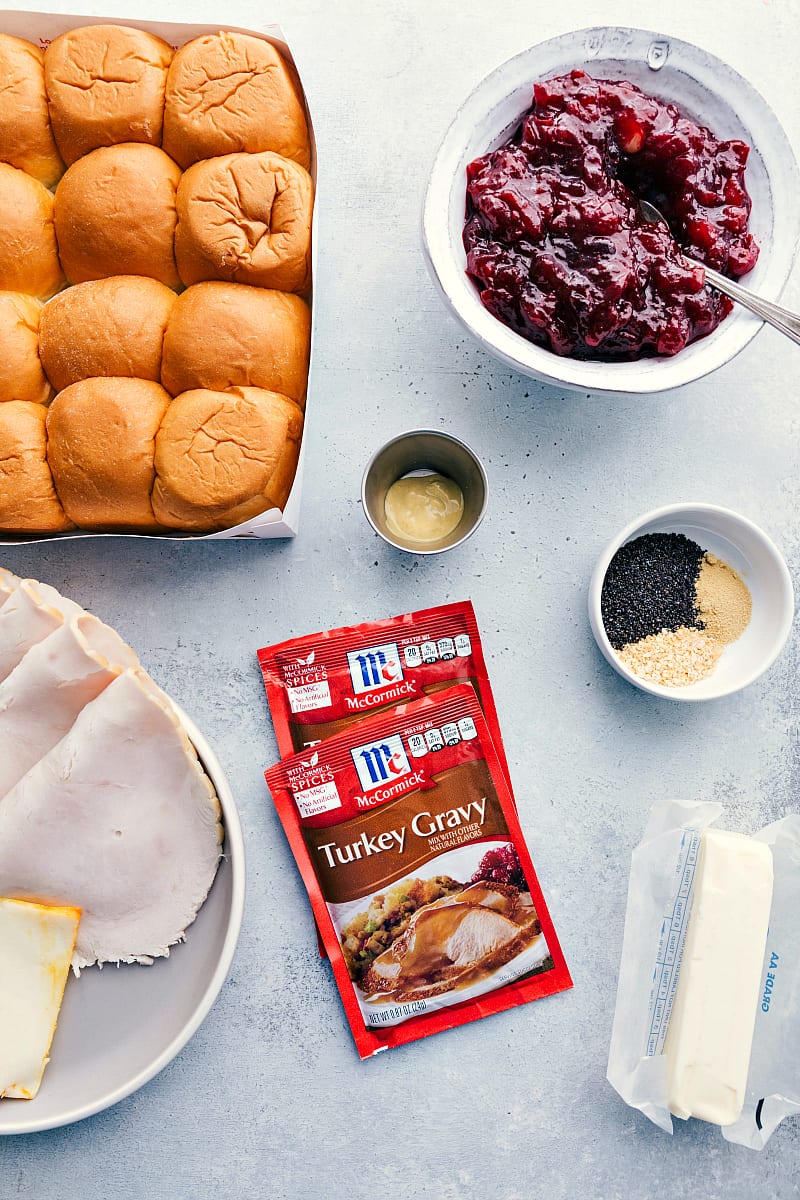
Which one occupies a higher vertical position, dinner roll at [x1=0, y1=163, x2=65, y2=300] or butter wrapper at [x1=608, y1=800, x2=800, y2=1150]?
dinner roll at [x1=0, y1=163, x2=65, y2=300]

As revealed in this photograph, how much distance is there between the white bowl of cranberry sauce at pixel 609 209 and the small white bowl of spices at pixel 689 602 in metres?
0.34

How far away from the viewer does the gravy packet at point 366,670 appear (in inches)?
61.4

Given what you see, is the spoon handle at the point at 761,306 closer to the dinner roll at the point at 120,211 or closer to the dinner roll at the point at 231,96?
the dinner roll at the point at 231,96

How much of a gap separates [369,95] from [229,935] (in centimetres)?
159

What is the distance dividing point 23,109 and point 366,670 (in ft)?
3.73

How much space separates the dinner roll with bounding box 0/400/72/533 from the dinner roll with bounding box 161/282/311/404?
24 cm

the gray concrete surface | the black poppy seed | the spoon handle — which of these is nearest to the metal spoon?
the spoon handle

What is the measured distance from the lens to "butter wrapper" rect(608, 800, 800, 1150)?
1.52 m

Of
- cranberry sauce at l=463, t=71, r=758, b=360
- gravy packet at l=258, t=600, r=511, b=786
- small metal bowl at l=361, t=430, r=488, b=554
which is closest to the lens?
cranberry sauce at l=463, t=71, r=758, b=360

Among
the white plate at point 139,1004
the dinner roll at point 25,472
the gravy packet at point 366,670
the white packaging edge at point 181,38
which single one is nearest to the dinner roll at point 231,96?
the white packaging edge at point 181,38

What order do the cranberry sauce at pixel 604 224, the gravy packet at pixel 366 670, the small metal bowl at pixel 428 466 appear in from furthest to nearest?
1. the gravy packet at pixel 366 670
2. the small metal bowl at pixel 428 466
3. the cranberry sauce at pixel 604 224

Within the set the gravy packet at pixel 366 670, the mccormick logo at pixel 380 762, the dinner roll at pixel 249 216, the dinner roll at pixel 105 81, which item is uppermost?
the dinner roll at pixel 105 81

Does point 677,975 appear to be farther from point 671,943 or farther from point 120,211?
point 120,211

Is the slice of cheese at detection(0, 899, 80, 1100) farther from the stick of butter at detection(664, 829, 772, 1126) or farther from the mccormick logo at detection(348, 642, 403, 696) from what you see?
the stick of butter at detection(664, 829, 772, 1126)
